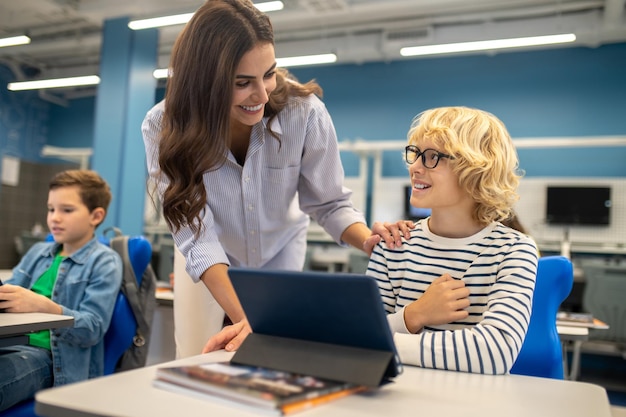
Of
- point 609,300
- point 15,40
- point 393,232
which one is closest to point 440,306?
point 393,232

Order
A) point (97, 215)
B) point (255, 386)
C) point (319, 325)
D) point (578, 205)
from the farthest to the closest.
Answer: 1. point (578, 205)
2. point (97, 215)
3. point (319, 325)
4. point (255, 386)

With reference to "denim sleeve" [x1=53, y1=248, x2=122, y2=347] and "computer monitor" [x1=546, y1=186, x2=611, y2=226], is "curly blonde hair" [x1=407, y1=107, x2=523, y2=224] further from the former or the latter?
"computer monitor" [x1=546, y1=186, x2=611, y2=226]

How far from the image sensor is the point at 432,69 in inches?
294

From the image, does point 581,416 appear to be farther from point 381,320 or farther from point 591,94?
point 591,94

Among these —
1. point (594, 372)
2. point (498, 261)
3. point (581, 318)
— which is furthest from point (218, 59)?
point (594, 372)

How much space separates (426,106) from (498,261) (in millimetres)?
6525

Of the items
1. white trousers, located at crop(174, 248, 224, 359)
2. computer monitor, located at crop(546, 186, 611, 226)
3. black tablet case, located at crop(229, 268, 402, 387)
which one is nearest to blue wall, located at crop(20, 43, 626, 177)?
computer monitor, located at crop(546, 186, 611, 226)

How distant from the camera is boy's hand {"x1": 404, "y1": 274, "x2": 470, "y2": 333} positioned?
1.13 metres

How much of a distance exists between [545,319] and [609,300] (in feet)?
12.0

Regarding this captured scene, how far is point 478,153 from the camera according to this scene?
137 cm

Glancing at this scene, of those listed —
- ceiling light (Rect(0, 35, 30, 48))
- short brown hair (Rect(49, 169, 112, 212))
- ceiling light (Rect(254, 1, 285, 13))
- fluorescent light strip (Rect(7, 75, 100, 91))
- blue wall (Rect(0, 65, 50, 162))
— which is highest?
ceiling light (Rect(0, 35, 30, 48))

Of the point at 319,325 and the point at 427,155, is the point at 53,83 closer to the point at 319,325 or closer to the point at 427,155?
the point at 427,155

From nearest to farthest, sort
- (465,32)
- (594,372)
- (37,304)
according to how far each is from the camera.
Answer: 1. (37,304)
2. (594,372)
3. (465,32)

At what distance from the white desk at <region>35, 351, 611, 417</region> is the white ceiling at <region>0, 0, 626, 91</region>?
5.65 m
